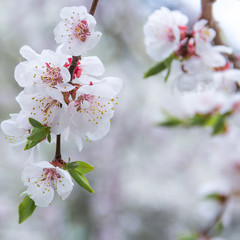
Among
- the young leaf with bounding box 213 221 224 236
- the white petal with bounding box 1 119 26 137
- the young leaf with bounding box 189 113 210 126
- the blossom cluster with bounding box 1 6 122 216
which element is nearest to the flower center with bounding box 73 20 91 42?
the blossom cluster with bounding box 1 6 122 216

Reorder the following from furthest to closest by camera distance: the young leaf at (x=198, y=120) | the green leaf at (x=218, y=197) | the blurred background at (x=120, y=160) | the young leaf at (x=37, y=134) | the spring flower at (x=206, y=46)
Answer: the blurred background at (x=120, y=160), the green leaf at (x=218, y=197), the young leaf at (x=198, y=120), the spring flower at (x=206, y=46), the young leaf at (x=37, y=134)

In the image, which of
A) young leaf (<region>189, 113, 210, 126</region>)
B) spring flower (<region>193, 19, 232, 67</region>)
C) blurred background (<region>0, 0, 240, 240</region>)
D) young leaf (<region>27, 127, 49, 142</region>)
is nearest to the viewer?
young leaf (<region>27, 127, 49, 142</region>)

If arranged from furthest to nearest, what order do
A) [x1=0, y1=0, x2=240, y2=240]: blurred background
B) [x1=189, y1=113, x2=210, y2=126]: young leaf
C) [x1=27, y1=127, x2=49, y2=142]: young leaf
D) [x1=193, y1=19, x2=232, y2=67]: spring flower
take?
[x1=0, y1=0, x2=240, y2=240]: blurred background
[x1=189, y1=113, x2=210, y2=126]: young leaf
[x1=193, y1=19, x2=232, y2=67]: spring flower
[x1=27, y1=127, x2=49, y2=142]: young leaf

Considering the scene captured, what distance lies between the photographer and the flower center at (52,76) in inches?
28.1

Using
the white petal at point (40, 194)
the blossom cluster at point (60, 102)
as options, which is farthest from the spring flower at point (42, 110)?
the white petal at point (40, 194)

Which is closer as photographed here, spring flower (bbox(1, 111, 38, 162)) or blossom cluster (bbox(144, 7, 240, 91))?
spring flower (bbox(1, 111, 38, 162))

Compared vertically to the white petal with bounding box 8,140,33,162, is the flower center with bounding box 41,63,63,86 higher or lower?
higher

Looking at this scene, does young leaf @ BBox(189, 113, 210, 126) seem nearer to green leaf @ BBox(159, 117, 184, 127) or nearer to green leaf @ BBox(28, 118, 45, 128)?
green leaf @ BBox(159, 117, 184, 127)

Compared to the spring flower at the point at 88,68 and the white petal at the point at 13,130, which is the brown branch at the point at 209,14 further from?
the white petal at the point at 13,130

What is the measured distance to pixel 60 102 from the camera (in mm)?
728

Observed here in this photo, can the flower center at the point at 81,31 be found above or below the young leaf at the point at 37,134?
above

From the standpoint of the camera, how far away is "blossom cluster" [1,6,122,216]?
70 centimetres

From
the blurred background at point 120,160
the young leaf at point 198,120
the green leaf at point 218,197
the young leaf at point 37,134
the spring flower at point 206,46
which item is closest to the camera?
the young leaf at point 37,134

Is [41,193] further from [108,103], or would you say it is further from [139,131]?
[139,131]
